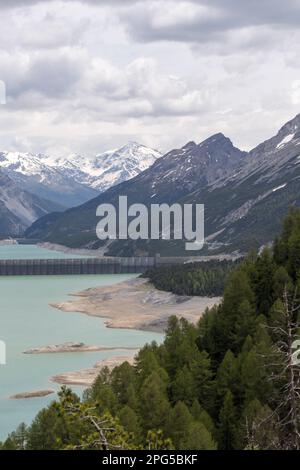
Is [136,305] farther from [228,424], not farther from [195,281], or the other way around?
[228,424]

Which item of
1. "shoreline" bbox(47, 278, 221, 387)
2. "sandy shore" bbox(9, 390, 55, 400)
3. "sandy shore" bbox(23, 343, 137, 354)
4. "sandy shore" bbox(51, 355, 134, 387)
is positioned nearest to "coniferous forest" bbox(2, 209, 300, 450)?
"sandy shore" bbox(9, 390, 55, 400)

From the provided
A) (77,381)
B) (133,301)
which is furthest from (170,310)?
(77,381)

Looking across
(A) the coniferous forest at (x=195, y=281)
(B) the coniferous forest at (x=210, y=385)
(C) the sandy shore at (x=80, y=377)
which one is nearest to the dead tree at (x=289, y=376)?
Answer: (B) the coniferous forest at (x=210, y=385)

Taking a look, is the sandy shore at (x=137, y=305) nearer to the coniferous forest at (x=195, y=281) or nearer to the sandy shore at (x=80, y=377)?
the coniferous forest at (x=195, y=281)
